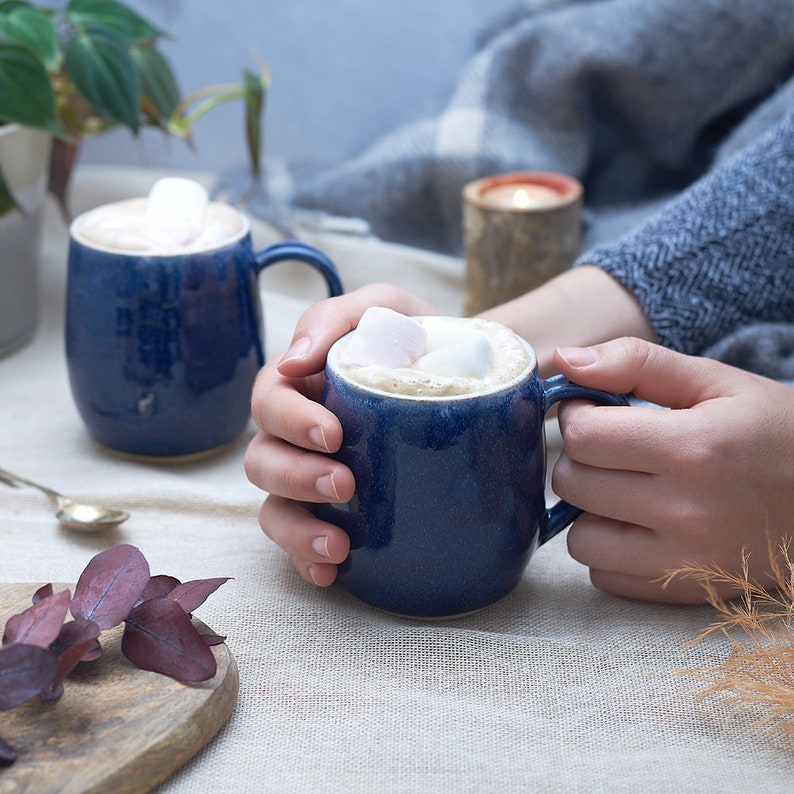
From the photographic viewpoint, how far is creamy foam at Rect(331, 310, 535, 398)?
0.54m

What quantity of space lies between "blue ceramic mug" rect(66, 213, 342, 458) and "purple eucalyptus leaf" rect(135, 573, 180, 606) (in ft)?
0.76

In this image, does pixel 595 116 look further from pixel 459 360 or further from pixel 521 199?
pixel 459 360

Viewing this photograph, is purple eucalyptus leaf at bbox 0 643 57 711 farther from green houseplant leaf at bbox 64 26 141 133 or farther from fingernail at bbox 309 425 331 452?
green houseplant leaf at bbox 64 26 141 133

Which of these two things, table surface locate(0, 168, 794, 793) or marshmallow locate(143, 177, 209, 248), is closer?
table surface locate(0, 168, 794, 793)

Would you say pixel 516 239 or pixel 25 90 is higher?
pixel 25 90

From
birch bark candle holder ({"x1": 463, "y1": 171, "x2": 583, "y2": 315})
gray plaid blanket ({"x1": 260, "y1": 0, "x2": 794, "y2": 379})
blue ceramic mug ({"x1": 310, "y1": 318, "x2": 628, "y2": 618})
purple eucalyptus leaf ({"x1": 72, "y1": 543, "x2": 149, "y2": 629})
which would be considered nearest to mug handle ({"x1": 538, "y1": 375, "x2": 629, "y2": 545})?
blue ceramic mug ({"x1": 310, "y1": 318, "x2": 628, "y2": 618})

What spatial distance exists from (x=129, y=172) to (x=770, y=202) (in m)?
0.73

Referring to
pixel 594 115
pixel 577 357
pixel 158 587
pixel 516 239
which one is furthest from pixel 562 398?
pixel 594 115

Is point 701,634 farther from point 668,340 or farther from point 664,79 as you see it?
point 664,79

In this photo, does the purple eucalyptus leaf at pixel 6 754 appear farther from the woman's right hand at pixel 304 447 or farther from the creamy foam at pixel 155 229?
the creamy foam at pixel 155 229

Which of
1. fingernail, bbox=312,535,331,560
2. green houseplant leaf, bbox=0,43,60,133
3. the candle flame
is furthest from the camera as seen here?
the candle flame

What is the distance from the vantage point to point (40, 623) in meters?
0.51

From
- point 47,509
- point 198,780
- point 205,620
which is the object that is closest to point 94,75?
point 47,509

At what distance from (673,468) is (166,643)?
287 millimetres
